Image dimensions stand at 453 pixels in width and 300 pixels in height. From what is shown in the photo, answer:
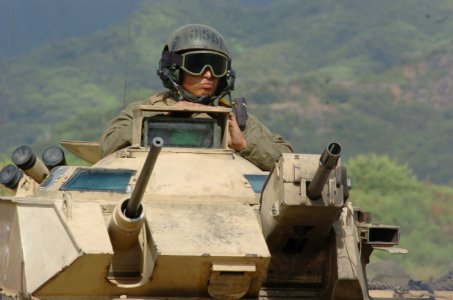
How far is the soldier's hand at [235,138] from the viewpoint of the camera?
1925 cm

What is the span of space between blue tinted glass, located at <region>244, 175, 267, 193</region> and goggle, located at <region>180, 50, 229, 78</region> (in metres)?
2.71

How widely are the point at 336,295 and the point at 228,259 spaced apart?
4.64ft

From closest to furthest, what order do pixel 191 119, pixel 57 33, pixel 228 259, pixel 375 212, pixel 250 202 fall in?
pixel 228 259 → pixel 250 202 → pixel 191 119 → pixel 375 212 → pixel 57 33

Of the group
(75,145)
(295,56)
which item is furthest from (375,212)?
(295,56)

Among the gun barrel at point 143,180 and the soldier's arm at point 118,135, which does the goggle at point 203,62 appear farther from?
the gun barrel at point 143,180

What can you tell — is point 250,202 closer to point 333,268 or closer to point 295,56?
point 333,268

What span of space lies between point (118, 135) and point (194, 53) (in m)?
1.62

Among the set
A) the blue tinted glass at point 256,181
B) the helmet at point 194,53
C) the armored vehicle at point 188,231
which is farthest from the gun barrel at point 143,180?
the helmet at point 194,53

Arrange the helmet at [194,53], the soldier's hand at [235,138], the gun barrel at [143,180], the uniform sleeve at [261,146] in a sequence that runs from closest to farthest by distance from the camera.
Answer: the gun barrel at [143,180] < the soldier's hand at [235,138] < the uniform sleeve at [261,146] < the helmet at [194,53]

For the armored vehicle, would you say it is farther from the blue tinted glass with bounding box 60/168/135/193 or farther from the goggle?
the goggle

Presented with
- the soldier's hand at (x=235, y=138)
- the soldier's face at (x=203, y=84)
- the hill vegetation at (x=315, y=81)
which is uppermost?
the soldier's face at (x=203, y=84)

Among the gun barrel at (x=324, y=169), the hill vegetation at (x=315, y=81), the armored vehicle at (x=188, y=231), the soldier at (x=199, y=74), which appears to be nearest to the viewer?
the gun barrel at (x=324, y=169)

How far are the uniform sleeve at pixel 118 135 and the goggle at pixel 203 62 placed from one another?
0.89m

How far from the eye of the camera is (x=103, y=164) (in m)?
18.4
